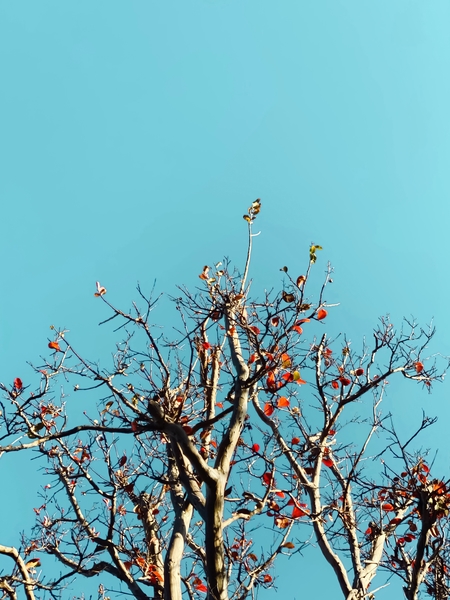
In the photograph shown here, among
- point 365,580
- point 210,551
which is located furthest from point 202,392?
point 365,580

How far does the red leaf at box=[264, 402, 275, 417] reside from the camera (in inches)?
248

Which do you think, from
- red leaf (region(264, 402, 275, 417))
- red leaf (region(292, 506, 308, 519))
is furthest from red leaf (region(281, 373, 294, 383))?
red leaf (region(292, 506, 308, 519))

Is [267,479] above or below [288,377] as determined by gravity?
below

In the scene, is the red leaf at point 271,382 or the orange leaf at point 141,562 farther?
the orange leaf at point 141,562

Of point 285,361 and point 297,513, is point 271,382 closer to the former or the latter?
point 285,361

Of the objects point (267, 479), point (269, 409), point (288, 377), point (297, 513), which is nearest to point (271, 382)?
point (288, 377)

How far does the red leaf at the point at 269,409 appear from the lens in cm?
630

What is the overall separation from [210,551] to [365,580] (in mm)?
2599

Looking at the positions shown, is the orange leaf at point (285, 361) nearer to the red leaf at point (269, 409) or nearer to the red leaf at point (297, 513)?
the red leaf at point (269, 409)

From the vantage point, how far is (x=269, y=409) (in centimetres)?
641

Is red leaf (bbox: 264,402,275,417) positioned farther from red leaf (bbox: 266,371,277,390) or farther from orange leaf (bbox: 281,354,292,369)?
orange leaf (bbox: 281,354,292,369)

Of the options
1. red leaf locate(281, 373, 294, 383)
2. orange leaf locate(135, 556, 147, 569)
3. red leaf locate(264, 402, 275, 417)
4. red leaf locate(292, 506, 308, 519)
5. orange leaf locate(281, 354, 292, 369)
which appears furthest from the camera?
red leaf locate(264, 402, 275, 417)

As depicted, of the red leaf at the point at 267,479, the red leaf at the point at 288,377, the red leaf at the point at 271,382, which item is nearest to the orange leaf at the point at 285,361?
the red leaf at the point at 288,377

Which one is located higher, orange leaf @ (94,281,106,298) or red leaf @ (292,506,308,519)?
orange leaf @ (94,281,106,298)
